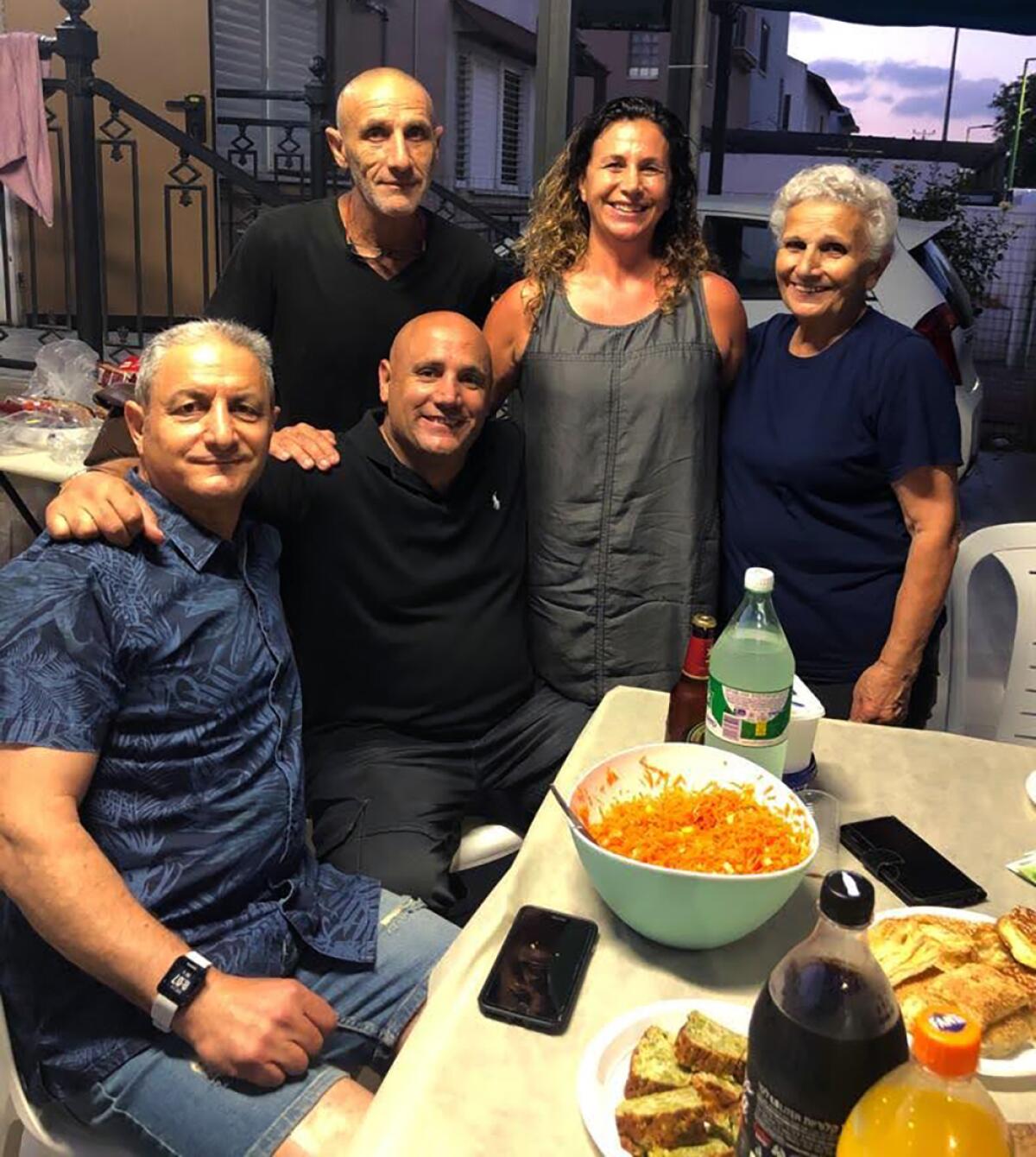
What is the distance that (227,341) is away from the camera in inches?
61.5

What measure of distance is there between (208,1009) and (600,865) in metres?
0.50

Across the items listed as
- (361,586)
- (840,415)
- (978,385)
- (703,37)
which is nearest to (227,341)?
(361,586)

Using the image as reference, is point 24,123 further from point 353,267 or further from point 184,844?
point 184,844

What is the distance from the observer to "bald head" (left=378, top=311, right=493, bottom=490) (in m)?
1.94

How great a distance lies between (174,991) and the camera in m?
1.25

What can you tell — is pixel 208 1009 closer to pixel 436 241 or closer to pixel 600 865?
pixel 600 865

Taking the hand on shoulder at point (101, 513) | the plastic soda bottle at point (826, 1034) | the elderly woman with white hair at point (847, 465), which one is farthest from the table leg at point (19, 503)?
the plastic soda bottle at point (826, 1034)

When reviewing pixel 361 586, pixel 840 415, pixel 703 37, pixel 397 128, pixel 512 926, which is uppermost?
pixel 703 37

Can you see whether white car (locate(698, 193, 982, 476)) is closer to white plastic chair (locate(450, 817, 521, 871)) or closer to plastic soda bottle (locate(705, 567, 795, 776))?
white plastic chair (locate(450, 817, 521, 871))

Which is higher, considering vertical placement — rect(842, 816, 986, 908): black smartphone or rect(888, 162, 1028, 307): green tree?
rect(888, 162, 1028, 307): green tree

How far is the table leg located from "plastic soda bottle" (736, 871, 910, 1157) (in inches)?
103

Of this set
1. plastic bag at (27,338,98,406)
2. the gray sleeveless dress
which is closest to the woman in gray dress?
the gray sleeveless dress

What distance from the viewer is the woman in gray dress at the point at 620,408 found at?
206 centimetres

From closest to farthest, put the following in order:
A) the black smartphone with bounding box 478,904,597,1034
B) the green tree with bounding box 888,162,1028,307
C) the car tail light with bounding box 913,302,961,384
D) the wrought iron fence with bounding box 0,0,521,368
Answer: the black smartphone with bounding box 478,904,597,1034 < the wrought iron fence with bounding box 0,0,521,368 < the car tail light with bounding box 913,302,961,384 < the green tree with bounding box 888,162,1028,307
